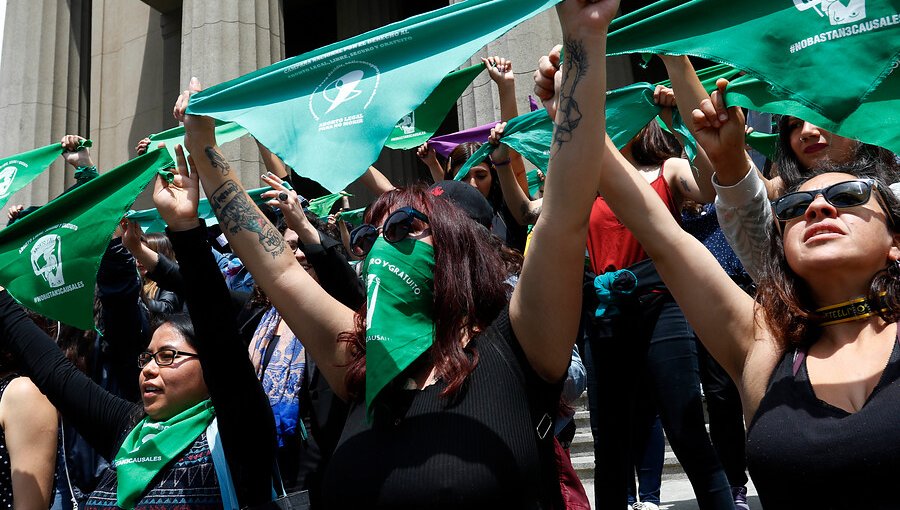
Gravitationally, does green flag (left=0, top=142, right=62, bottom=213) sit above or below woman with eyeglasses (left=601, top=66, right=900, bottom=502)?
above

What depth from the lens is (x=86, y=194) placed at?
3648 mm

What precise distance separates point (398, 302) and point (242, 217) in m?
0.62

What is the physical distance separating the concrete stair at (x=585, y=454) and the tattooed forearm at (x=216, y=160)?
3.53 m

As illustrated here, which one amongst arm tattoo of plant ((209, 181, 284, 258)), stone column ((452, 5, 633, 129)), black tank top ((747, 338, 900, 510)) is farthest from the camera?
stone column ((452, 5, 633, 129))

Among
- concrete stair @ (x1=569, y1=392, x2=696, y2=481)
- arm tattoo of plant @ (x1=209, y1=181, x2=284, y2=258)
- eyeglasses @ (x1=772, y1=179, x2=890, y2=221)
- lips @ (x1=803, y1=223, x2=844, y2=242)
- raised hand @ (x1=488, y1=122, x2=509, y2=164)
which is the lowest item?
concrete stair @ (x1=569, y1=392, x2=696, y2=481)

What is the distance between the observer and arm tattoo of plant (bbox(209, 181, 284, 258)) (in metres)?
2.61

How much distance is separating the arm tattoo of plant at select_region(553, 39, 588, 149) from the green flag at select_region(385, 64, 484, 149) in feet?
6.51

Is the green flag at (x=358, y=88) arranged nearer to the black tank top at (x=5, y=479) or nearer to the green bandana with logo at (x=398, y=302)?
the green bandana with logo at (x=398, y=302)

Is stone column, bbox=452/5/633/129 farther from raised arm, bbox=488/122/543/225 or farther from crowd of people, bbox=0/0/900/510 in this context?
crowd of people, bbox=0/0/900/510

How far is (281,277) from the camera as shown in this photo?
2516 mm

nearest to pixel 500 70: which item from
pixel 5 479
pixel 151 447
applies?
pixel 151 447

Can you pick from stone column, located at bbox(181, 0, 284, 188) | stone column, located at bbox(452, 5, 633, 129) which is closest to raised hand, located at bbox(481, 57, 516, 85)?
stone column, located at bbox(452, 5, 633, 129)

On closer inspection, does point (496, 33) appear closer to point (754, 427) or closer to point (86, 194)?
point (754, 427)

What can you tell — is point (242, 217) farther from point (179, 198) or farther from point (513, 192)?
point (513, 192)
